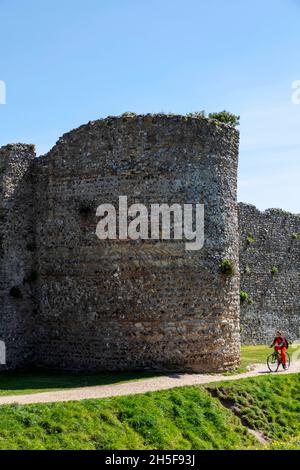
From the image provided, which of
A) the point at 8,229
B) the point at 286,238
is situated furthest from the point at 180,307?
the point at 286,238

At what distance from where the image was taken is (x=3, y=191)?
72.3 ft

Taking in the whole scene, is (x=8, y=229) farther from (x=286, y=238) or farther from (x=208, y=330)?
(x=286, y=238)

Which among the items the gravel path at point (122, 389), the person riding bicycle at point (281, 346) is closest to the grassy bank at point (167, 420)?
the gravel path at point (122, 389)

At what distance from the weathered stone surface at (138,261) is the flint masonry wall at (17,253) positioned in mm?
423

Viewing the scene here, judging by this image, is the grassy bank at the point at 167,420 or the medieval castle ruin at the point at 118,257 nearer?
the grassy bank at the point at 167,420

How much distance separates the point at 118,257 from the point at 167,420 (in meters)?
6.07

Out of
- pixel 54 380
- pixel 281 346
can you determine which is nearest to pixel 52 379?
pixel 54 380

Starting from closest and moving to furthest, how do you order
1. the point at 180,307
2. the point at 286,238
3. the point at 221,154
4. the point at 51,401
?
1. the point at 51,401
2. the point at 180,307
3. the point at 221,154
4. the point at 286,238

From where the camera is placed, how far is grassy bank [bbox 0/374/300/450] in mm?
13516

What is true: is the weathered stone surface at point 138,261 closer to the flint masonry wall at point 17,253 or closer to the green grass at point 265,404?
the flint masonry wall at point 17,253

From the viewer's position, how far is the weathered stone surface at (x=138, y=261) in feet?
64.8

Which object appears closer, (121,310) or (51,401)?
(51,401)
